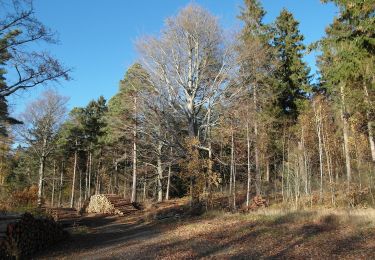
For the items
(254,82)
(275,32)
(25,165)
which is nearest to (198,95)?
(254,82)

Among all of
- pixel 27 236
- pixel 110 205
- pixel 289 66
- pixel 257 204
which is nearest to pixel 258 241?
pixel 27 236

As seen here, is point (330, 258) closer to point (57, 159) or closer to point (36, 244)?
point (36, 244)

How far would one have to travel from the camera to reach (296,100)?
3291 cm

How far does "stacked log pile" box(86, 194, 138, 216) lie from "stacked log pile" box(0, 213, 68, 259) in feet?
41.2

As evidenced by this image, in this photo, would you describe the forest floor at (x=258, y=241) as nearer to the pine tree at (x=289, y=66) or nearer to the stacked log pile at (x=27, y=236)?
the stacked log pile at (x=27, y=236)

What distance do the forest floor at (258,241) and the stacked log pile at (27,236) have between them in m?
0.55

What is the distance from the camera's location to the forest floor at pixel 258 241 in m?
9.79

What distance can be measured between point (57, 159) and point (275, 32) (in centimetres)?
3005

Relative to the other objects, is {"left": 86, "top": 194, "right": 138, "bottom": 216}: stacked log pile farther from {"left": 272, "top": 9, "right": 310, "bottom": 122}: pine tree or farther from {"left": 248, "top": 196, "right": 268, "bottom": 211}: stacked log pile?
{"left": 272, "top": 9, "right": 310, "bottom": 122}: pine tree

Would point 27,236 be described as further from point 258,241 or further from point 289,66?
point 289,66

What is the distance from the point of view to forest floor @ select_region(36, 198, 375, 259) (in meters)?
9.79


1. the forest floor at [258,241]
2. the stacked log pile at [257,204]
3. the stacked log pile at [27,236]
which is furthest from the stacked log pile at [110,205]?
the stacked log pile at [27,236]

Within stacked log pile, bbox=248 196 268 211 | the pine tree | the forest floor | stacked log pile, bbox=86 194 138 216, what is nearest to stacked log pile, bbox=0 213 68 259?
the forest floor

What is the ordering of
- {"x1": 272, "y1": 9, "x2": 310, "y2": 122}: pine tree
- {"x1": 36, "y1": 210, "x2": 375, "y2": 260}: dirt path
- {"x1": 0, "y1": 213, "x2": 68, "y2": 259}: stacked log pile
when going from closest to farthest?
{"x1": 36, "y1": 210, "x2": 375, "y2": 260}: dirt path, {"x1": 0, "y1": 213, "x2": 68, "y2": 259}: stacked log pile, {"x1": 272, "y1": 9, "x2": 310, "y2": 122}: pine tree
